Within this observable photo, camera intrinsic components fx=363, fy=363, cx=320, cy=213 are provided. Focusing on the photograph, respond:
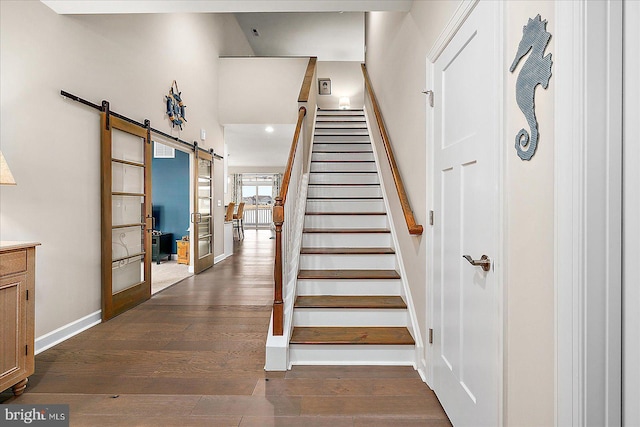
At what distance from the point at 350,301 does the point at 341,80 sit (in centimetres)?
708

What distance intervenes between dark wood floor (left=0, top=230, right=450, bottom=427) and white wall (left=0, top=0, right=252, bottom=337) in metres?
0.54

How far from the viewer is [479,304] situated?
1520mm

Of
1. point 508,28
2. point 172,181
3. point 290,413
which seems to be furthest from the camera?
point 172,181

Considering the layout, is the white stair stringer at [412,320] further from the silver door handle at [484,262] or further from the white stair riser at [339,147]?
the white stair riser at [339,147]

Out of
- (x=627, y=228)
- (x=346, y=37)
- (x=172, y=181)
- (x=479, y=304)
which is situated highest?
(x=346, y=37)

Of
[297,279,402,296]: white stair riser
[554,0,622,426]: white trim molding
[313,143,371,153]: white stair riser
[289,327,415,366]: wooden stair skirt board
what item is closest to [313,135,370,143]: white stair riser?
[313,143,371,153]: white stair riser

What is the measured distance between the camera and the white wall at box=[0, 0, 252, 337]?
253 cm

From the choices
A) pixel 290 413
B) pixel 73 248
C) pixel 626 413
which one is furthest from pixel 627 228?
pixel 73 248

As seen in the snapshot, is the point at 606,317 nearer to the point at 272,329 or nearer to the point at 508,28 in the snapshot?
the point at 508,28

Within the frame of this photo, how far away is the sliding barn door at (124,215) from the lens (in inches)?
135

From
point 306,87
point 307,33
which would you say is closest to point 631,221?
point 306,87

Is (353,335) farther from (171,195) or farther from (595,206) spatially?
(171,195)

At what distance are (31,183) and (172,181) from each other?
501 cm

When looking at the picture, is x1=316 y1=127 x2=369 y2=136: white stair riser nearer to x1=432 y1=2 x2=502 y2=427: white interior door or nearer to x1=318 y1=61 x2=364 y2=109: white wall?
x1=318 y1=61 x2=364 y2=109: white wall
